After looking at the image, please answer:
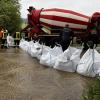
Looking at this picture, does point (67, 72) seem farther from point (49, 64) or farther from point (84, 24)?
point (84, 24)

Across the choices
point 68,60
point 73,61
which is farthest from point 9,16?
point 73,61

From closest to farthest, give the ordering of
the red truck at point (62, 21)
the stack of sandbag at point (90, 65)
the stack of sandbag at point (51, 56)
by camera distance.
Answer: the stack of sandbag at point (90, 65), the stack of sandbag at point (51, 56), the red truck at point (62, 21)

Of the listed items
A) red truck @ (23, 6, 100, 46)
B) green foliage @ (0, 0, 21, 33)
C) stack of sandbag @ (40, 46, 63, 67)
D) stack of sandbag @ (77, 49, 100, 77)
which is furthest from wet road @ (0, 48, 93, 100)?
green foliage @ (0, 0, 21, 33)

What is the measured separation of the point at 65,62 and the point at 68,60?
0.44 feet

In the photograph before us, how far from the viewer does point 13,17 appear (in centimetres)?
6100

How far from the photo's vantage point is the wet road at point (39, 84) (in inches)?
338

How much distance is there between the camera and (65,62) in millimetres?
12773

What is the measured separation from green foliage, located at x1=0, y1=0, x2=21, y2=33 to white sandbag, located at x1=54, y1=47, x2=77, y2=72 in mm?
35171

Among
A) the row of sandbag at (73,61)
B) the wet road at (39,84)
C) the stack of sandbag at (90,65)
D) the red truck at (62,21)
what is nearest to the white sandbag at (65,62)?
the row of sandbag at (73,61)

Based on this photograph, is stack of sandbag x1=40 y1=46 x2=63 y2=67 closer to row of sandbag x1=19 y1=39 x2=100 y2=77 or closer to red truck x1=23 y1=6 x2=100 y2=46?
row of sandbag x1=19 y1=39 x2=100 y2=77

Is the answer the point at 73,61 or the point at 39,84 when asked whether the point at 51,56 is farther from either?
the point at 39,84

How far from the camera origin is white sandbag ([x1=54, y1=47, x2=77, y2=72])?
12648 millimetres

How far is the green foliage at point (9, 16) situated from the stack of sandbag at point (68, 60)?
35232mm

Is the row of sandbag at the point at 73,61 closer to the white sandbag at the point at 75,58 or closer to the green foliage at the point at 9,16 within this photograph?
the white sandbag at the point at 75,58
